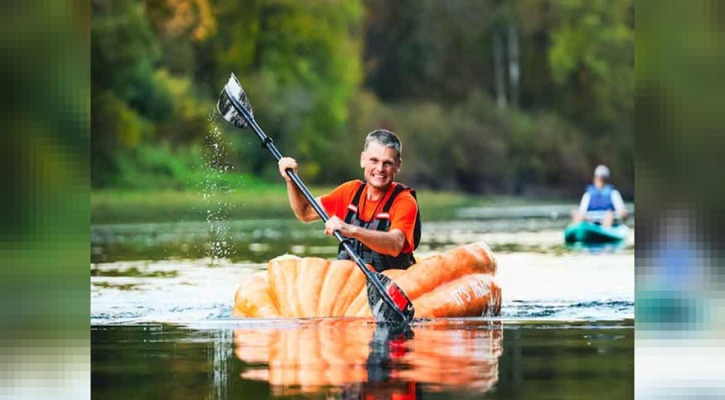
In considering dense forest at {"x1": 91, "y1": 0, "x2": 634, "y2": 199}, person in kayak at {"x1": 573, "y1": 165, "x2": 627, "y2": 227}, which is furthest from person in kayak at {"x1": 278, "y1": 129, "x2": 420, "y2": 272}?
dense forest at {"x1": 91, "y1": 0, "x2": 634, "y2": 199}

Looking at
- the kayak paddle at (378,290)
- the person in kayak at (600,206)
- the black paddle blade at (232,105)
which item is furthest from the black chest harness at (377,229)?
the person in kayak at (600,206)

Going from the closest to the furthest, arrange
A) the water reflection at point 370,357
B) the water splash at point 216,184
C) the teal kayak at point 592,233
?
the water reflection at point 370,357, the teal kayak at point 592,233, the water splash at point 216,184

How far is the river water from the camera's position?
6.97 m

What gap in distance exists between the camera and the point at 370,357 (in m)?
7.71

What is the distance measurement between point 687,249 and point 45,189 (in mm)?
4165

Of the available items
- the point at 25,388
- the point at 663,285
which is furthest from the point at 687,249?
the point at 25,388

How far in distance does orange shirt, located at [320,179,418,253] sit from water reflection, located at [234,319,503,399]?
58cm

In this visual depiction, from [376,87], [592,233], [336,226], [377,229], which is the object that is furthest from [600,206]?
[376,87]

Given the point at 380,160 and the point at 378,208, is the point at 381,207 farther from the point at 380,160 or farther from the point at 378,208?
the point at 380,160

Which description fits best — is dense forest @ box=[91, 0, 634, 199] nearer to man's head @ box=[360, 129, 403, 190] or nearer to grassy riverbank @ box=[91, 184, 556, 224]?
grassy riverbank @ box=[91, 184, 556, 224]

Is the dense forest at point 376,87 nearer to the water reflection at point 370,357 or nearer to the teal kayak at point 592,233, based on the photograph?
the teal kayak at point 592,233

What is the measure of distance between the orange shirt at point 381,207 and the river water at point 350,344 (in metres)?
0.57

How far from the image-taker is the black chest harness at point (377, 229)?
930cm

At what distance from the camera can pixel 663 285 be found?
9422 millimetres
